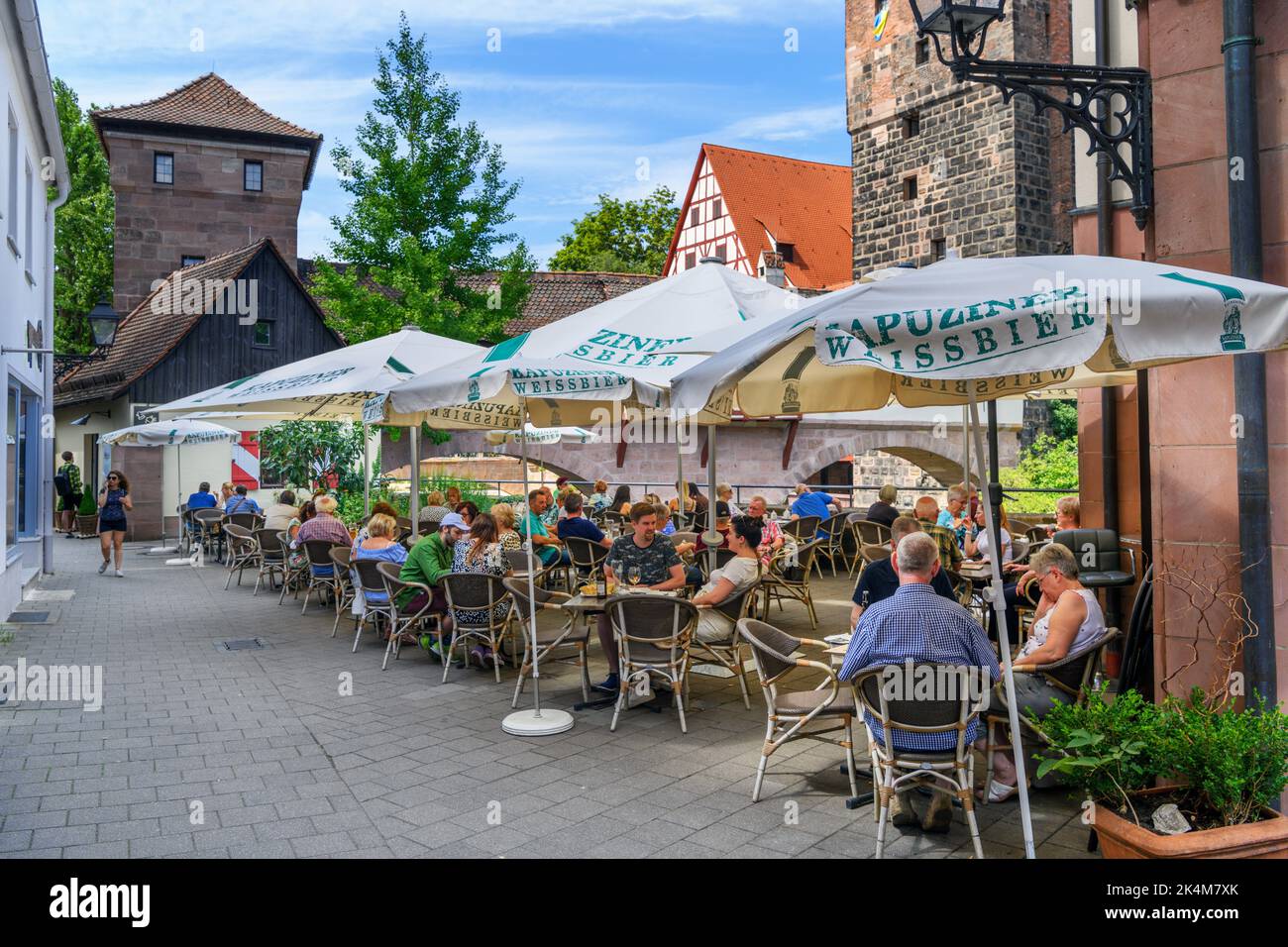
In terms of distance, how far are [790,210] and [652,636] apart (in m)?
38.8

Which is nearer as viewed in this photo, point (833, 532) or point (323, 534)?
point (323, 534)

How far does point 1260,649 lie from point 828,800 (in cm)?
215

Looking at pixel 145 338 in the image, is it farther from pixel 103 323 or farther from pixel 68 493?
pixel 103 323

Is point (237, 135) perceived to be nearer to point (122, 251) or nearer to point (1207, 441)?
point (122, 251)

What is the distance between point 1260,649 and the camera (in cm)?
470

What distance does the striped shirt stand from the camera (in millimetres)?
4258

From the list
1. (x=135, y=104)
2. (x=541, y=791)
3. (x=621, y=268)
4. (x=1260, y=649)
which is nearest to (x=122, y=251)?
(x=135, y=104)

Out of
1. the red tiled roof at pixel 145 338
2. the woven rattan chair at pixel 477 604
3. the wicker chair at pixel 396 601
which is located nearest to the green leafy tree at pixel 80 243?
the red tiled roof at pixel 145 338

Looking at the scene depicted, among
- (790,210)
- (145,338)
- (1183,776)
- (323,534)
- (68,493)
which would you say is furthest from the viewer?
(790,210)

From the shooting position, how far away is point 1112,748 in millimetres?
3852

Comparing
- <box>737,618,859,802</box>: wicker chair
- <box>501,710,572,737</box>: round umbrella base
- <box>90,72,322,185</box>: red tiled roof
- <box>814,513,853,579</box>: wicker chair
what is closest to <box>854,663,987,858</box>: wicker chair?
<box>737,618,859,802</box>: wicker chair

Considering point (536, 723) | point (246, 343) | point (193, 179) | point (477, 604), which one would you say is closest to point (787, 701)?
point (536, 723)

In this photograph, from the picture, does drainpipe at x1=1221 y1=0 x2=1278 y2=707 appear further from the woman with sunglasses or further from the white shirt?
the woman with sunglasses

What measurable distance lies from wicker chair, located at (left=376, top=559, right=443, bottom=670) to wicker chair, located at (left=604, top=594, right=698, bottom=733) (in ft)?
7.87
